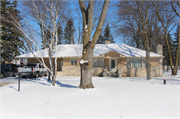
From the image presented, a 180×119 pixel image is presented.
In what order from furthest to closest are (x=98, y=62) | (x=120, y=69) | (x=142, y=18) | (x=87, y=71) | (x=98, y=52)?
(x=98, y=52), (x=98, y=62), (x=120, y=69), (x=142, y=18), (x=87, y=71)

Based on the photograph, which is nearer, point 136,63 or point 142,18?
point 142,18

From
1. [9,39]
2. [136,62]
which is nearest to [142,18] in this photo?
[136,62]

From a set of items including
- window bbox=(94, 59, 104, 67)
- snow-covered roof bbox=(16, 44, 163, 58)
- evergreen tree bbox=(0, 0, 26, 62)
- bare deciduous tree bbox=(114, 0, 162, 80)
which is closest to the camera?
bare deciduous tree bbox=(114, 0, 162, 80)

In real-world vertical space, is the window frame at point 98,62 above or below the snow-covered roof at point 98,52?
below

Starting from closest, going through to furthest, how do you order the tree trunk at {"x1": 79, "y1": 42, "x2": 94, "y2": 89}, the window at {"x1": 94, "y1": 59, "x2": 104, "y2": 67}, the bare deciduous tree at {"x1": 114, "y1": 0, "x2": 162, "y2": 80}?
1. the tree trunk at {"x1": 79, "y1": 42, "x2": 94, "y2": 89}
2. the bare deciduous tree at {"x1": 114, "y1": 0, "x2": 162, "y2": 80}
3. the window at {"x1": 94, "y1": 59, "x2": 104, "y2": 67}

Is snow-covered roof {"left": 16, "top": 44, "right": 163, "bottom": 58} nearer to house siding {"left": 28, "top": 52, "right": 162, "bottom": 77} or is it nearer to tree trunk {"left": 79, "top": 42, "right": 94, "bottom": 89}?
house siding {"left": 28, "top": 52, "right": 162, "bottom": 77}

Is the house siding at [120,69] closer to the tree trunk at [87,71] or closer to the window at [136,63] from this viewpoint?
the window at [136,63]

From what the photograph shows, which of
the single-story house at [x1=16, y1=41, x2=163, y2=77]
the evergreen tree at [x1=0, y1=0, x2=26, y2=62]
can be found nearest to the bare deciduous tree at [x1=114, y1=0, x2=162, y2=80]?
the single-story house at [x1=16, y1=41, x2=163, y2=77]

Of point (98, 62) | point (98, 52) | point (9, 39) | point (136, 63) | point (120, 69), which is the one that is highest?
point (9, 39)

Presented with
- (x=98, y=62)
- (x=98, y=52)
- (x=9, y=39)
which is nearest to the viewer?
(x=98, y=62)

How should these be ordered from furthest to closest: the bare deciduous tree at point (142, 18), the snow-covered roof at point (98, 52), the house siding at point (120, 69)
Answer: the snow-covered roof at point (98, 52) < the house siding at point (120, 69) < the bare deciduous tree at point (142, 18)

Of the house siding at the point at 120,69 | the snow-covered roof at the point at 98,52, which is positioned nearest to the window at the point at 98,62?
the house siding at the point at 120,69

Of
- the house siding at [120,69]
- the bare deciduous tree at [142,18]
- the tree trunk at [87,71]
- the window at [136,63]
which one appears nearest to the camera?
the tree trunk at [87,71]

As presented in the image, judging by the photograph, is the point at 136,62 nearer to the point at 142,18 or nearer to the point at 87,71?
the point at 142,18
